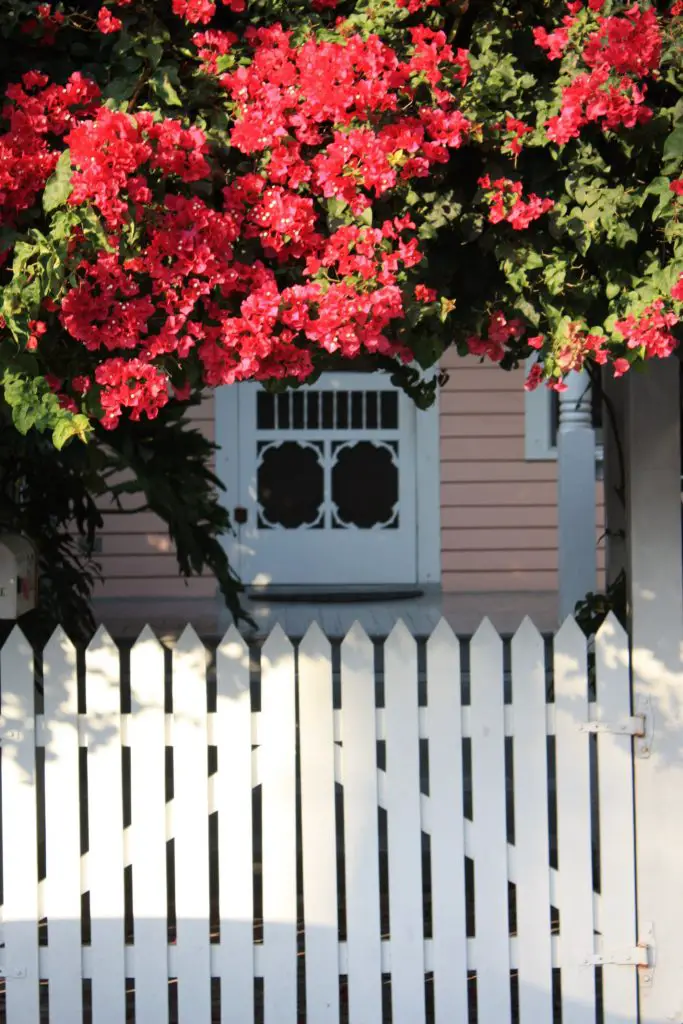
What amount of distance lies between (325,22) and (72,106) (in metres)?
0.60

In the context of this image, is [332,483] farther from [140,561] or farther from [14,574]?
[14,574]

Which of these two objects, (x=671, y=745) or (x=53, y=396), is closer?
(x=53, y=396)

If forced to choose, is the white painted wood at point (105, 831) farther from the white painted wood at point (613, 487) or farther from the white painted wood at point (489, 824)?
the white painted wood at point (613, 487)

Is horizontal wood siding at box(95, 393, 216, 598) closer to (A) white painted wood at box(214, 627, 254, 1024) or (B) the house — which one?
(B) the house

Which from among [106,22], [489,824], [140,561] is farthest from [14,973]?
[140,561]

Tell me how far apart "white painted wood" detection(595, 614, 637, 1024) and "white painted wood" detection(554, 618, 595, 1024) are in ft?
0.13

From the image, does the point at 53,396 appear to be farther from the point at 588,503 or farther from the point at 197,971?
the point at 588,503

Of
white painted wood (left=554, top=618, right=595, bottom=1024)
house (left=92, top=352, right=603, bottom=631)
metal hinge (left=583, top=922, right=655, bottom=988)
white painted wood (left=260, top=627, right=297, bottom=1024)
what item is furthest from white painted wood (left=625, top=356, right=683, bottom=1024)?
house (left=92, top=352, right=603, bottom=631)

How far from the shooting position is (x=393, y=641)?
3229mm

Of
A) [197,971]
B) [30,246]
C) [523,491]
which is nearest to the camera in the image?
[30,246]

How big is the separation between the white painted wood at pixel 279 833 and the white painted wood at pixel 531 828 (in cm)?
59

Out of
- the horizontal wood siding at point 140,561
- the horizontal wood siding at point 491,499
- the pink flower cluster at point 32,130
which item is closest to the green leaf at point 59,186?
the pink flower cluster at point 32,130

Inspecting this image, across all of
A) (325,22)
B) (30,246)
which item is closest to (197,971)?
(30,246)

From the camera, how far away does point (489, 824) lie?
3.26m
